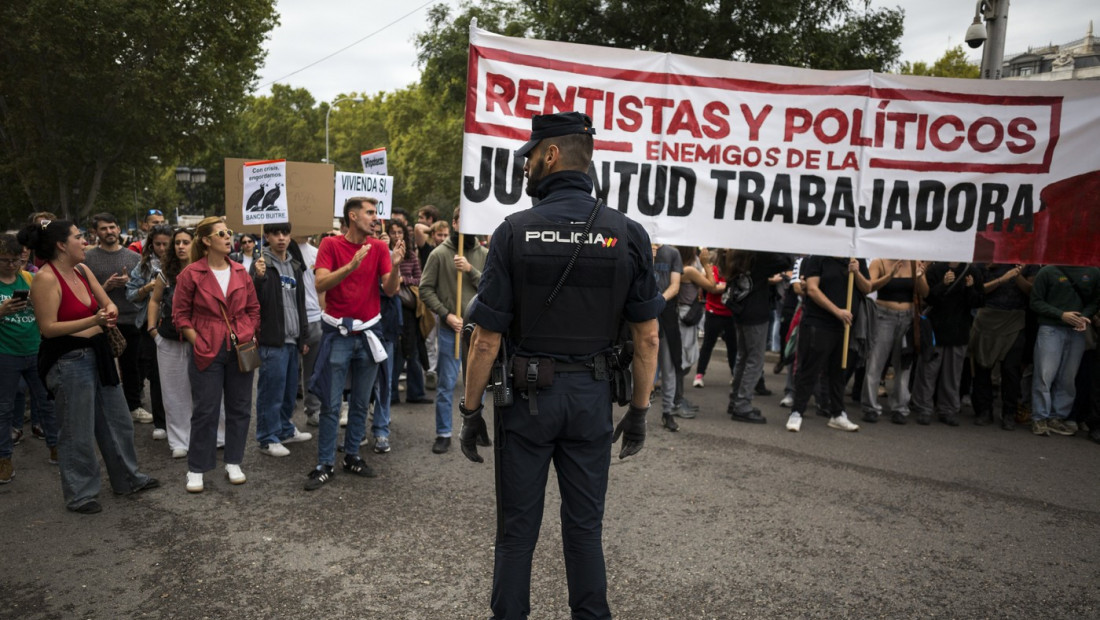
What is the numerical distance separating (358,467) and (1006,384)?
6.66 meters

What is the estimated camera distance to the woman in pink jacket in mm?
5379

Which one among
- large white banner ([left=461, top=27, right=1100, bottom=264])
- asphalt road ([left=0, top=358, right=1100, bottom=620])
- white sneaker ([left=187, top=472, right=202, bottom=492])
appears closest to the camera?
asphalt road ([left=0, top=358, right=1100, bottom=620])

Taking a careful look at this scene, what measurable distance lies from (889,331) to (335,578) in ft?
20.2

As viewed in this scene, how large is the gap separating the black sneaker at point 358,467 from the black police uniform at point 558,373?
2.90 m

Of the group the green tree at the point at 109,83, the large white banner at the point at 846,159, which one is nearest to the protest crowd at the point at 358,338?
the large white banner at the point at 846,159

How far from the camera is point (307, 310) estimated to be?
7227 mm

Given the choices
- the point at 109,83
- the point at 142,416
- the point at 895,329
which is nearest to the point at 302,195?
the point at 142,416

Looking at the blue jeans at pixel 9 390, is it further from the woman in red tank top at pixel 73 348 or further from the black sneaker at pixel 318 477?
the black sneaker at pixel 318 477

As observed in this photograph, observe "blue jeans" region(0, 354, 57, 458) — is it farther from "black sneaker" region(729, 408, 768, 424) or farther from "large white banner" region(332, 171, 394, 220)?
"black sneaker" region(729, 408, 768, 424)

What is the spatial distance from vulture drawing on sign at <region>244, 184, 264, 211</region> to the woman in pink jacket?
5.42 feet

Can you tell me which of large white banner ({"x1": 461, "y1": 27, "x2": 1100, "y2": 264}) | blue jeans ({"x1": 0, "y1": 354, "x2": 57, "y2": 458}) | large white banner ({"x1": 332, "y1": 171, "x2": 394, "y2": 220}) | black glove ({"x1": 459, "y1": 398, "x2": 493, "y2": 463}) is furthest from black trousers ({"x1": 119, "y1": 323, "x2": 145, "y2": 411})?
black glove ({"x1": 459, "y1": 398, "x2": 493, "y2": 463})

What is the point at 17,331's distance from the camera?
18.4 feet

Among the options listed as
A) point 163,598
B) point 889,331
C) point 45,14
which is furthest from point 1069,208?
point 45,14

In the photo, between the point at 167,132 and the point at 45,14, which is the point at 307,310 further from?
the point at 167,132
